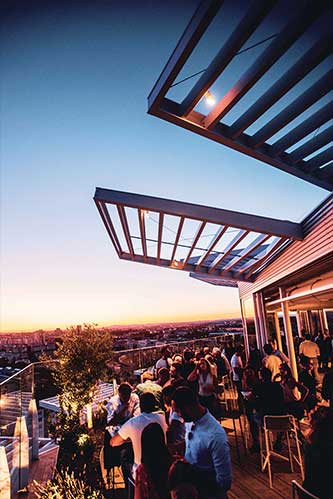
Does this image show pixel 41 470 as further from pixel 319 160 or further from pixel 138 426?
pixel 319 160

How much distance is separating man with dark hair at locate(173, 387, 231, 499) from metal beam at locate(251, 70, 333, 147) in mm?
2707

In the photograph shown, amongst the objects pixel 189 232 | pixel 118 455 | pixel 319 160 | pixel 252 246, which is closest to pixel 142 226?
pixel 189 232

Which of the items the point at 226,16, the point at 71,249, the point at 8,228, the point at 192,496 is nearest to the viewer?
the point at 192,496

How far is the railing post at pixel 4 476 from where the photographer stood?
3.47m

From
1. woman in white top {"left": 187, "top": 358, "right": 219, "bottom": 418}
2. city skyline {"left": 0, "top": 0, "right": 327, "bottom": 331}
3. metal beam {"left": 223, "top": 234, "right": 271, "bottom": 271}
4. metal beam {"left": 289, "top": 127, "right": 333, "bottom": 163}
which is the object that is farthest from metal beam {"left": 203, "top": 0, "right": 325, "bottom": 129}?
woman in white top {"left": 187, "top": 358, "right": 219, "bottom": 418}

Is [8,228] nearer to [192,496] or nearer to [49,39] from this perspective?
[49,39]

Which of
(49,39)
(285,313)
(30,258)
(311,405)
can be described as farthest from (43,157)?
(30,258)

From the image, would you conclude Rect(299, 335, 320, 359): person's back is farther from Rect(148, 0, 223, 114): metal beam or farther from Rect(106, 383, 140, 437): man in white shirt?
Rect(148, 0, 223, 114): metal beam

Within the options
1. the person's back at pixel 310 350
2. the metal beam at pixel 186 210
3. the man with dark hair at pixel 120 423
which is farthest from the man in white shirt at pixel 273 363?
the man with dark hair at pixel 120 423

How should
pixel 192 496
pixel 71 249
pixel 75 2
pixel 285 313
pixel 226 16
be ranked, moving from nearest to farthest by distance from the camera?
pixel 192 496 → pixel 226 16 → pixel 75 2 → pixel 285 313 → pixel 71 249

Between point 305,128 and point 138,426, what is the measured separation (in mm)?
3413

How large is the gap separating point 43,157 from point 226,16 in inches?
263

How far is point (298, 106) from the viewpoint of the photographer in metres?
2.97

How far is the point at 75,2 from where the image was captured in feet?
14.4
